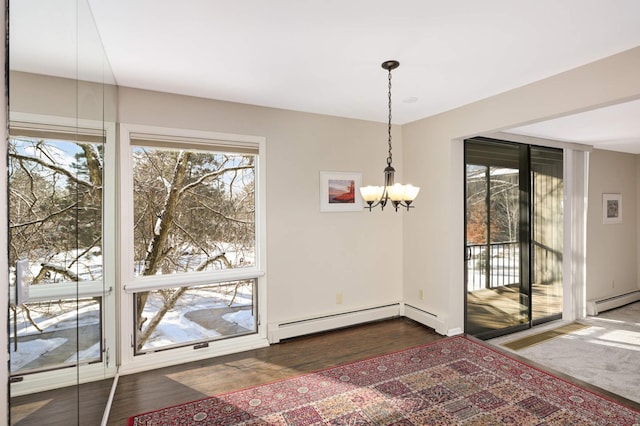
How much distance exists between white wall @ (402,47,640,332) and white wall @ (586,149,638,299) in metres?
3.07

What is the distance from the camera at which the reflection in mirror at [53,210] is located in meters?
1.13

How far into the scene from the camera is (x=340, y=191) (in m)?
4.17

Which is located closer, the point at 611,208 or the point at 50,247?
the point at 50,247

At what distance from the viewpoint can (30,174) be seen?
120cm

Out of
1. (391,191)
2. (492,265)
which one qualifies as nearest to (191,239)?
(391,191)

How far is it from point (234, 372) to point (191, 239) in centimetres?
138

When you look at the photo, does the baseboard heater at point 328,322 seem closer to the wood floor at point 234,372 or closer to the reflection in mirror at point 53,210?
the wood floor at point 234,372

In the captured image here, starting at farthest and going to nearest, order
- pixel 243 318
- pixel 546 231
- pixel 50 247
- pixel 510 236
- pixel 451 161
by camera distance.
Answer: pixel 546 231 → pixel 510 236 → pixel 451 161 → pixel 243 318 → pixel 50 247

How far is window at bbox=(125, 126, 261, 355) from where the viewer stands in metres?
3.31

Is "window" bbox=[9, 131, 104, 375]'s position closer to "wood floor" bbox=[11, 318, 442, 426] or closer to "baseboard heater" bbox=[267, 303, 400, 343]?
"wood floor" bbox=[11, 318, 442, 426]

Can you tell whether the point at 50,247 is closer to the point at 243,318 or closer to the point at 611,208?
the point at 243,318

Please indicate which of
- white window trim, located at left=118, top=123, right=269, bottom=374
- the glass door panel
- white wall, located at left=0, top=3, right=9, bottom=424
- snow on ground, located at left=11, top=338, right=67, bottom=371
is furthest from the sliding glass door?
white wall, located at left=0, top=3, right=9, bottom=424

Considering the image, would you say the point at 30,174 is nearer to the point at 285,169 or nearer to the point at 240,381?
the point at 240,381

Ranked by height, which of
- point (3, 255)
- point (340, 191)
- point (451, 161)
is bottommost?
point (3, 255)
